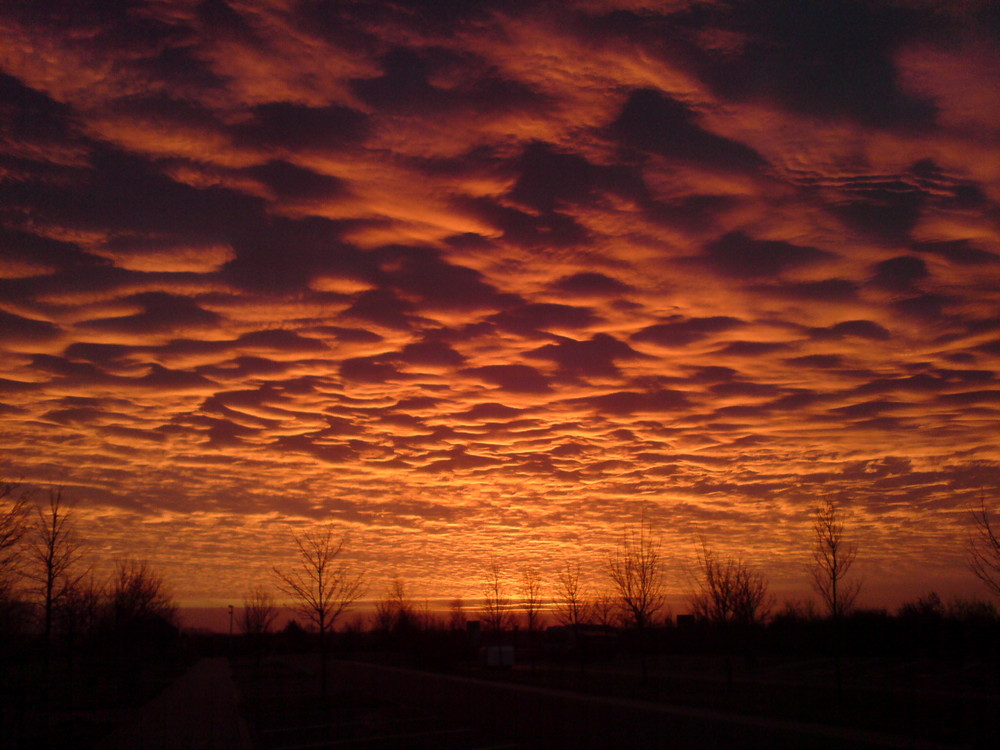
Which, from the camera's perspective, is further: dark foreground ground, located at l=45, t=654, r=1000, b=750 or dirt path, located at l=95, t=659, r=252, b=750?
dirt path, located at l=95, t=659, r=252, b=750

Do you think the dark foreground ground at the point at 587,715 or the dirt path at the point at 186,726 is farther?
the dirt path at the point at 186,726

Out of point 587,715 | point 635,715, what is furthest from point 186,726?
point 635,715

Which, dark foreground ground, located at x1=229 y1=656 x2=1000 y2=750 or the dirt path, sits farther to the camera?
the dirt path

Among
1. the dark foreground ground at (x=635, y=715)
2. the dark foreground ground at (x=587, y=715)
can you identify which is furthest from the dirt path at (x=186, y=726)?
the dark foreground ground at (x=635, y=715)

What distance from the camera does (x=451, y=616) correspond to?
233 feet

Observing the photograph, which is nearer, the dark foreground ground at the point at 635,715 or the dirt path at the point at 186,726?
the dark foreground ground at the point at 635,715

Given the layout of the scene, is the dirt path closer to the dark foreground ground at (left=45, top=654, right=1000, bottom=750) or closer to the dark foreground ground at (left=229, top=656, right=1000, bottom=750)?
the dark foreground ground at (left=45, top=654, right=1000, bottom=750)

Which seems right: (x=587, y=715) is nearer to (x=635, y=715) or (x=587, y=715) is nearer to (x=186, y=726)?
(x=635, y=715)

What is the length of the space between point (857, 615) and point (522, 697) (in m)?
32.7

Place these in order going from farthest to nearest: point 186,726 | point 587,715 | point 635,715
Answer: point 186,726
point 587,715
point 635,715

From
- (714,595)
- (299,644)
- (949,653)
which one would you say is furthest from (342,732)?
(299,644)

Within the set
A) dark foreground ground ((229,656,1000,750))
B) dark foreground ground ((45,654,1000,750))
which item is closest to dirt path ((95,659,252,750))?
dark foreground ground ((45,654,1000,750))

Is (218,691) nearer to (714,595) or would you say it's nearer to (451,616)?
(714,595)

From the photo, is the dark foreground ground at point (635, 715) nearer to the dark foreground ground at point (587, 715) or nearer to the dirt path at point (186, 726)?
the dark foreground ground at point (587, 715)
